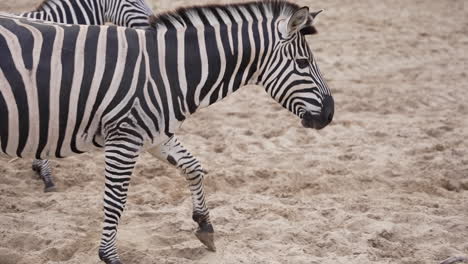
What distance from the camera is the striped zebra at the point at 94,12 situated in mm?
7203

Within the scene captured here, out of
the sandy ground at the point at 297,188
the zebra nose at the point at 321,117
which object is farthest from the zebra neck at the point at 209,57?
the sandy ground at the point at 297,188

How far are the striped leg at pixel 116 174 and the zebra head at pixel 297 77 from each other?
111cm

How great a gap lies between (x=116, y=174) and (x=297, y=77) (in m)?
1.51

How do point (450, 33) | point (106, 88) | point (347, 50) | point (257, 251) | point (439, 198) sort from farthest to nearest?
point (450, 33), point (347, 50), point (439, 198), point (257, 251), point (106, 88)

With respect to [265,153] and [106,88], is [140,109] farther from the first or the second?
[265,153]

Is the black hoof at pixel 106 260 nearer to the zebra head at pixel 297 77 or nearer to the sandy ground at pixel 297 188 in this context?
the sandy ground at pixel 297 188

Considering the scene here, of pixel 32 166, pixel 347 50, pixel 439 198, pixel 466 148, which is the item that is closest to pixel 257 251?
pixel 439 198

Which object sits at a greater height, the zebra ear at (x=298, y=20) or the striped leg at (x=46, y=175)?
the zebra ear at (x=298, y=20)

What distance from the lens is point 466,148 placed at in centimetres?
716

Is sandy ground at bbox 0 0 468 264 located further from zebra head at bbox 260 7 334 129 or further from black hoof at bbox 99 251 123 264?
zebra head at bbox 260 7 334 129

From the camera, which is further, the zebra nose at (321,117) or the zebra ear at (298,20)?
the zebra nose at (321,117)

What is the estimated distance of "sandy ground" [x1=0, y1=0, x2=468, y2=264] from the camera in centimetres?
514

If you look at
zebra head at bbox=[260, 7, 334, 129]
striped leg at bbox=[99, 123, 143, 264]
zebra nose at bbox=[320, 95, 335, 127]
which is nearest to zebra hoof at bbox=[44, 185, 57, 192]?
striped leg at bbox=[99, 123, 143, 264]

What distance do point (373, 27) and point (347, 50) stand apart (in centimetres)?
137
